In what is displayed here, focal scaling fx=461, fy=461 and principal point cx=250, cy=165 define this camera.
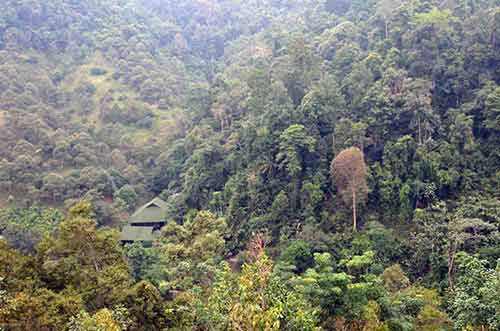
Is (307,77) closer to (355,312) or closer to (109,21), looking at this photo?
(355,312)

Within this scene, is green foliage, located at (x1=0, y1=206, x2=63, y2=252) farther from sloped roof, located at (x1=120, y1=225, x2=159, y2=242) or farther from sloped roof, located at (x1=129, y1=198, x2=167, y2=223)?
sloped roof, located at (x1=129, y1=198, x2=167, y2=223)

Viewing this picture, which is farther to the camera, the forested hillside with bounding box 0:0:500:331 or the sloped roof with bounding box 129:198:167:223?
the sloped roof with bounding box 129:198:167:223

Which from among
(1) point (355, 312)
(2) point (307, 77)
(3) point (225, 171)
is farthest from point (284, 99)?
(1) point (355, 312)

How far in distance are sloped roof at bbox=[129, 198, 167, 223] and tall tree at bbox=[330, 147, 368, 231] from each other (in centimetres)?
1194

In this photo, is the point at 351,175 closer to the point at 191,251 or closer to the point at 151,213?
the point at 191,251

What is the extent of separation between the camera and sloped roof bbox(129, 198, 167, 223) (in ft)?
91.7

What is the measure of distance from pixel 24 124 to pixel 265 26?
93.8ft

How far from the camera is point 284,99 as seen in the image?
955 inches

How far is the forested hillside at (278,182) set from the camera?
38.0 ft

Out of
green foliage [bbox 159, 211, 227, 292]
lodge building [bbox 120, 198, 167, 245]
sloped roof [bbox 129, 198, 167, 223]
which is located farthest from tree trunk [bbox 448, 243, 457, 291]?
sloped roof [bbox 129, 198, 167, 223]

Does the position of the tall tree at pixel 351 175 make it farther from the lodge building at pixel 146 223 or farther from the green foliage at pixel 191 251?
the lodge building at pixel 146 223

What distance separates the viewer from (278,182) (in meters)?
23.0

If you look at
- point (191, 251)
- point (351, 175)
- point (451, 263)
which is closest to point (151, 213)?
point (191, 251)

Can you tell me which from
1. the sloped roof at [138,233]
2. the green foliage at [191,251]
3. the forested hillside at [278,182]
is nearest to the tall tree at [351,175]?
the forested hillside at [278,182]
